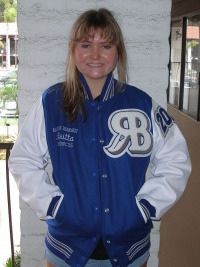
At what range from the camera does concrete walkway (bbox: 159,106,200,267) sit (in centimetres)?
330

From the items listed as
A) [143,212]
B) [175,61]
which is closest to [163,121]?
[143,212]

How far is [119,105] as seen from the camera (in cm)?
144

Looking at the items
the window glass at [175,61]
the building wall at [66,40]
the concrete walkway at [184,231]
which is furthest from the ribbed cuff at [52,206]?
the window glass at [175,61]

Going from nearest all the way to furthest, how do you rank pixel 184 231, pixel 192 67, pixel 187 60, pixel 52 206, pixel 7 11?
pixel 52 206 → pixel 184 231 → pixel 192 67 → pixel 187 60 → pixel 7 11

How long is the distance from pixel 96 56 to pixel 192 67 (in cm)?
607

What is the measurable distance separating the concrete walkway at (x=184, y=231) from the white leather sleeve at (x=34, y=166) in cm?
213

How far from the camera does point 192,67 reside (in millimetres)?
7078

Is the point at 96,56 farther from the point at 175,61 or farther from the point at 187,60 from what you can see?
the point at 175,61

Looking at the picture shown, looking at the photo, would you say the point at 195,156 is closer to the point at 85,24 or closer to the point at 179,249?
the point at 179,249

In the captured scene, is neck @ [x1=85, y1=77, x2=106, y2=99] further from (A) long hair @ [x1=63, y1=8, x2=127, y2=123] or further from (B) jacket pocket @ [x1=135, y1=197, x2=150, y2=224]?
(B) jacket pocket @ [x1=135, y1=197, x2=150, y2=224]

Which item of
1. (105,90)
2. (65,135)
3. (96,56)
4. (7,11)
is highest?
(7,11)

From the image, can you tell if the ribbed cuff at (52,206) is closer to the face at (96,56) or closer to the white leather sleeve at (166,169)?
the white leather sleeve at (166,169)

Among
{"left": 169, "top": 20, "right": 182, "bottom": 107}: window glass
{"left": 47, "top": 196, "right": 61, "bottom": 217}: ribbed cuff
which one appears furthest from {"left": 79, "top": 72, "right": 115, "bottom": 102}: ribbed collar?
{"left": 169, "top": 20, "right": 182, "bottom": 107}: window glass

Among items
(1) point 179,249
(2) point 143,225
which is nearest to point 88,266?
(2) point 143,225
